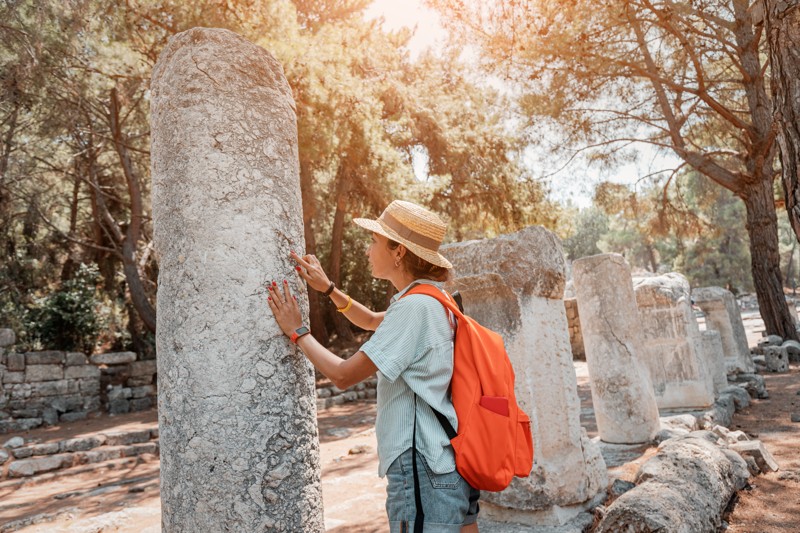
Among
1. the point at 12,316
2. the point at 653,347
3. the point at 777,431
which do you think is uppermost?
the point at 12,316

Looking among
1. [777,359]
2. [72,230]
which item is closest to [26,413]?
[72,230]

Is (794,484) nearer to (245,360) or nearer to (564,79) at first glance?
(245,360)

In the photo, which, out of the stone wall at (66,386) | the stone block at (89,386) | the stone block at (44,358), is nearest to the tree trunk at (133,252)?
the stone wall at (66,386)

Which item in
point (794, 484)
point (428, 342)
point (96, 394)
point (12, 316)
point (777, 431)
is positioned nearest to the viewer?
point (428, 342)

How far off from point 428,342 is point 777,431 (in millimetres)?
5627

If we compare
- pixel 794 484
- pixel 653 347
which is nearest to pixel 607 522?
pixel 794 484

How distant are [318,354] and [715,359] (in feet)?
25.5

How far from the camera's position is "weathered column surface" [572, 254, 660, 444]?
5.14 m

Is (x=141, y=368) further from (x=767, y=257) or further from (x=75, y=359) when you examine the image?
(x=767, y=257)

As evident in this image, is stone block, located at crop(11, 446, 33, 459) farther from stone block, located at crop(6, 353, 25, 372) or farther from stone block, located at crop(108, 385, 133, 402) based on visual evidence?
stone block, located at crop(108, 385, 133, 402)

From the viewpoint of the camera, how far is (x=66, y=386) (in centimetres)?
1024

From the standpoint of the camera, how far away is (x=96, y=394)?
1063 cm

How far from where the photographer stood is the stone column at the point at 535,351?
119 inches

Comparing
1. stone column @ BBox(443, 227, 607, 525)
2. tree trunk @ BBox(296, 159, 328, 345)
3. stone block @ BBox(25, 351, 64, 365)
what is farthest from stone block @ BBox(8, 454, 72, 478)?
stone column @ BBox(443, 227, 607, 525)
